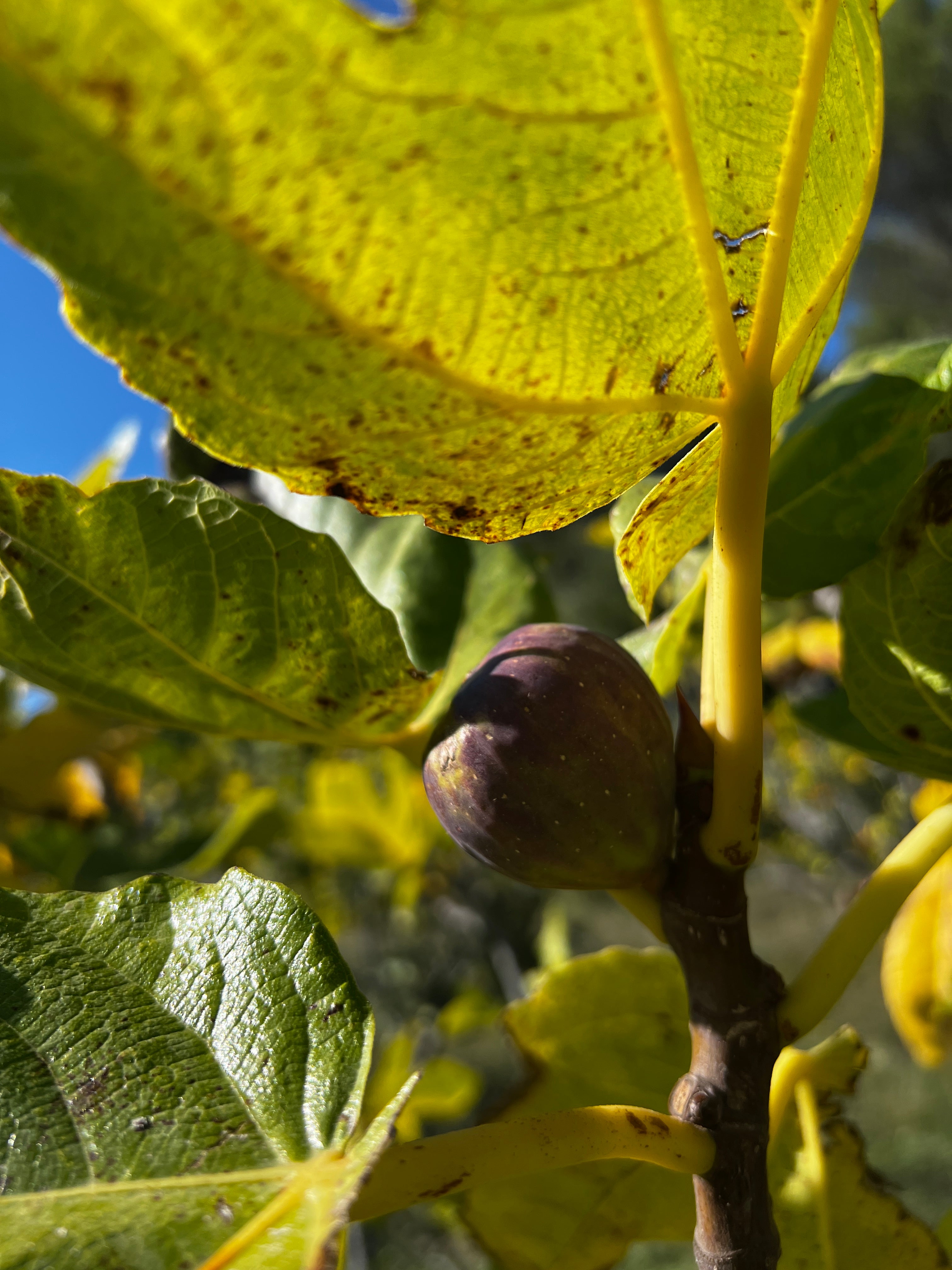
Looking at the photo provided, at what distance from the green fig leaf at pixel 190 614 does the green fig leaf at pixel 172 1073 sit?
0.43ft

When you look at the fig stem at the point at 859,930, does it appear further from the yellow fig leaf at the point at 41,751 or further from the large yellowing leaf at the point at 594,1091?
the yellow fig leaf at the point at 41,751

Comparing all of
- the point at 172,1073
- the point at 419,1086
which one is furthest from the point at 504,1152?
the point at 419,1086

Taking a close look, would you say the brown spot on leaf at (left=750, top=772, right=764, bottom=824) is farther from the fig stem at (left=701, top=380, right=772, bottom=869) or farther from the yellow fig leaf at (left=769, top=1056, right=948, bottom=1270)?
the yellow fig leaf at (left=769, top=1056, right=948, bottom=1270)

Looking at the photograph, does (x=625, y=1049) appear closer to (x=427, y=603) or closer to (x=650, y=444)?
(x=427, y=603)

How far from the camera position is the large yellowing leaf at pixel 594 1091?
0.71 m

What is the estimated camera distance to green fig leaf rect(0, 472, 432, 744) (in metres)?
0.52

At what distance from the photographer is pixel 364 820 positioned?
2.19 meters

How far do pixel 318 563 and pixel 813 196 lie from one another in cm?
31

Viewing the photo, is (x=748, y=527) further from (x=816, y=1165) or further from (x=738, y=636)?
(x=816, y=1165)

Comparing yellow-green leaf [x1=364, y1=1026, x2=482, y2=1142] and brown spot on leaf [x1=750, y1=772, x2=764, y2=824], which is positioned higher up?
brown spot on leaf [x1=750, y1=772, x2=764, y2=824]

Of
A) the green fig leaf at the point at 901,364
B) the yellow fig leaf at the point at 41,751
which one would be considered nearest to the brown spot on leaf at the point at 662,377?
the green fig leaf at the point at 901,364

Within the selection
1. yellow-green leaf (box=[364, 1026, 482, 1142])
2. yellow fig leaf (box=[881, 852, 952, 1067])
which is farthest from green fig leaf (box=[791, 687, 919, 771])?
yellow-green leaf (box=[364, 1026, 482, 1142])

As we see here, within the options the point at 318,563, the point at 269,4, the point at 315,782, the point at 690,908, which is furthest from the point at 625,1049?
the point at 315,782

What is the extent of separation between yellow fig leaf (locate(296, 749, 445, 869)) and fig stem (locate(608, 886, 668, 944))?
160 centimetres
